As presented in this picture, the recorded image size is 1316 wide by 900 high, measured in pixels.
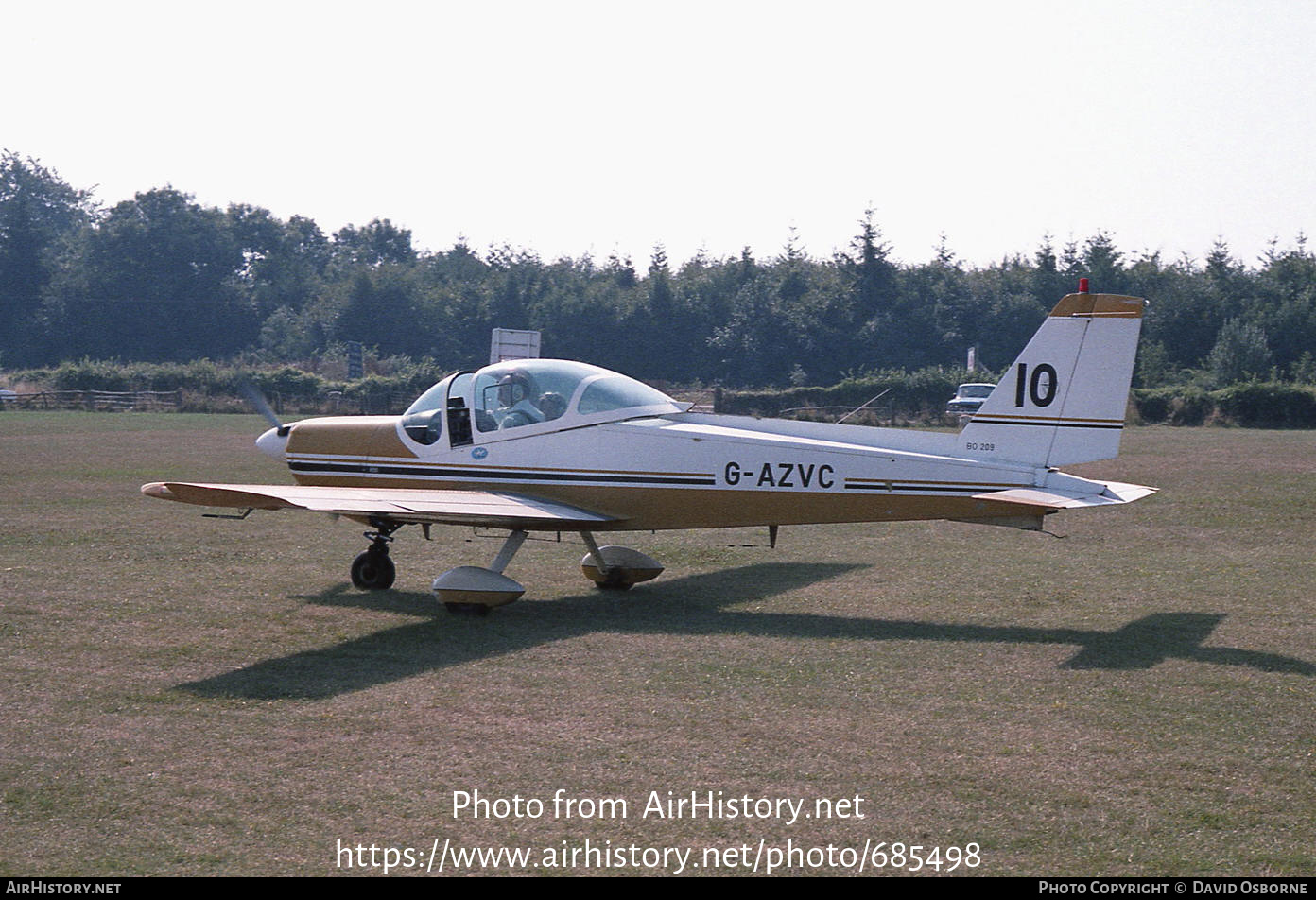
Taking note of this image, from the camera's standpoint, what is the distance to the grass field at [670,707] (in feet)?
16.7

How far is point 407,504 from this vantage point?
389 inches

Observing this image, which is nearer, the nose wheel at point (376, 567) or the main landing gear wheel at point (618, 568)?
the nose wheel at point (376, 567)

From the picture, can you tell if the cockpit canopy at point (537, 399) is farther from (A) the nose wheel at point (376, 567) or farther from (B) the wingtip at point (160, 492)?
(B) the wingtip at point (160, 492)

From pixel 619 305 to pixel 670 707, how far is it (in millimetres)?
66332

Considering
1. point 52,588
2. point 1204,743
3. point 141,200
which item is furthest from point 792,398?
point 141,200

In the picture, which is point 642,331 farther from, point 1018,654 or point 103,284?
point 1018,654

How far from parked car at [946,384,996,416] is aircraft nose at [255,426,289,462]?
34257 mm

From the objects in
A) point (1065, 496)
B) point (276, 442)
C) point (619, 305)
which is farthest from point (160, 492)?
point (619, 305)

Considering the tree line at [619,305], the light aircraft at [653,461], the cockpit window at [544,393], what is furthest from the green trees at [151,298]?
the cockpit window at [544,393]

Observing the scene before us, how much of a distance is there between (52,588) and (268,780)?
6.19 meters

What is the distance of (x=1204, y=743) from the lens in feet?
20.8

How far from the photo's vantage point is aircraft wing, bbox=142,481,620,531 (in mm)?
8852

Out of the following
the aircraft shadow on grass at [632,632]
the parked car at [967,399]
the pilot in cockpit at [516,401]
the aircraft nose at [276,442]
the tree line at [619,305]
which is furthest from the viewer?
the tree line at [619,305]

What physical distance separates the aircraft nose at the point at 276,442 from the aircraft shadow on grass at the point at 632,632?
5.72 feet
